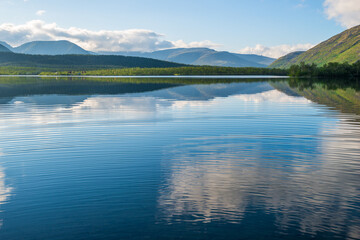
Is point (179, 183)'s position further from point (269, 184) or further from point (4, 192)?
point (4, 192)

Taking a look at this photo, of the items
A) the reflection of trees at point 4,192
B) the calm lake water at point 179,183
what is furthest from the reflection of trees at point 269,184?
the reflection of trees at point 4,192

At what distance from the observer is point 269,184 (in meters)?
14.3

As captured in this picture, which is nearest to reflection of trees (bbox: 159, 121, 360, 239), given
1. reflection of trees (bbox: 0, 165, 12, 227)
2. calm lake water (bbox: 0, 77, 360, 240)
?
calm lake water (bbox: 0, 77, 360, 240)

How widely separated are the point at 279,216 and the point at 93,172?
8.99 metres

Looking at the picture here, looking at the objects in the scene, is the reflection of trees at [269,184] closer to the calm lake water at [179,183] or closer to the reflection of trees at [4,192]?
the calm lake water at [179,183]

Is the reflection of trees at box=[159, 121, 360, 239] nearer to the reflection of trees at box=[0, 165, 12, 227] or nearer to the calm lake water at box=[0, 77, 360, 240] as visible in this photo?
the calm lake water at box=[0, 77, 360, 240]

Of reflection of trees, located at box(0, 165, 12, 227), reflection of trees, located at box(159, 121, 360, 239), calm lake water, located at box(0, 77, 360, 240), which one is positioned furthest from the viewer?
reflection of trees, located at box(0, 165, 12, 227)

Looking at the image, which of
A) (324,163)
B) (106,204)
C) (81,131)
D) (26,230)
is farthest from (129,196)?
(81,131)

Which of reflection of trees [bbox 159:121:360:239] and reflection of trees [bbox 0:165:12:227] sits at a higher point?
reflection of trees [bbox 159:121:360:239]

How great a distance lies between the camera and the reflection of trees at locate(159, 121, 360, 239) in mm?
11227

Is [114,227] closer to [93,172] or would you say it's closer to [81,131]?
[93,172]

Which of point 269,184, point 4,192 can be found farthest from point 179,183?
point 4,192

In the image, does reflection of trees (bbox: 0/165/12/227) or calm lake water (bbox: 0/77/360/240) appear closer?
calm lake water (bbox: 0/77/360/240)

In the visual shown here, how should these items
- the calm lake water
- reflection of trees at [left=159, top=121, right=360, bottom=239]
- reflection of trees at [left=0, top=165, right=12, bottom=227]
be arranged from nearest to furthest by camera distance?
the calm lake water, reflection of trees at [left=159, top=121, right=360, bottom=239], reflection of trees at [left=0, top=165, right=12, bottom=227]
